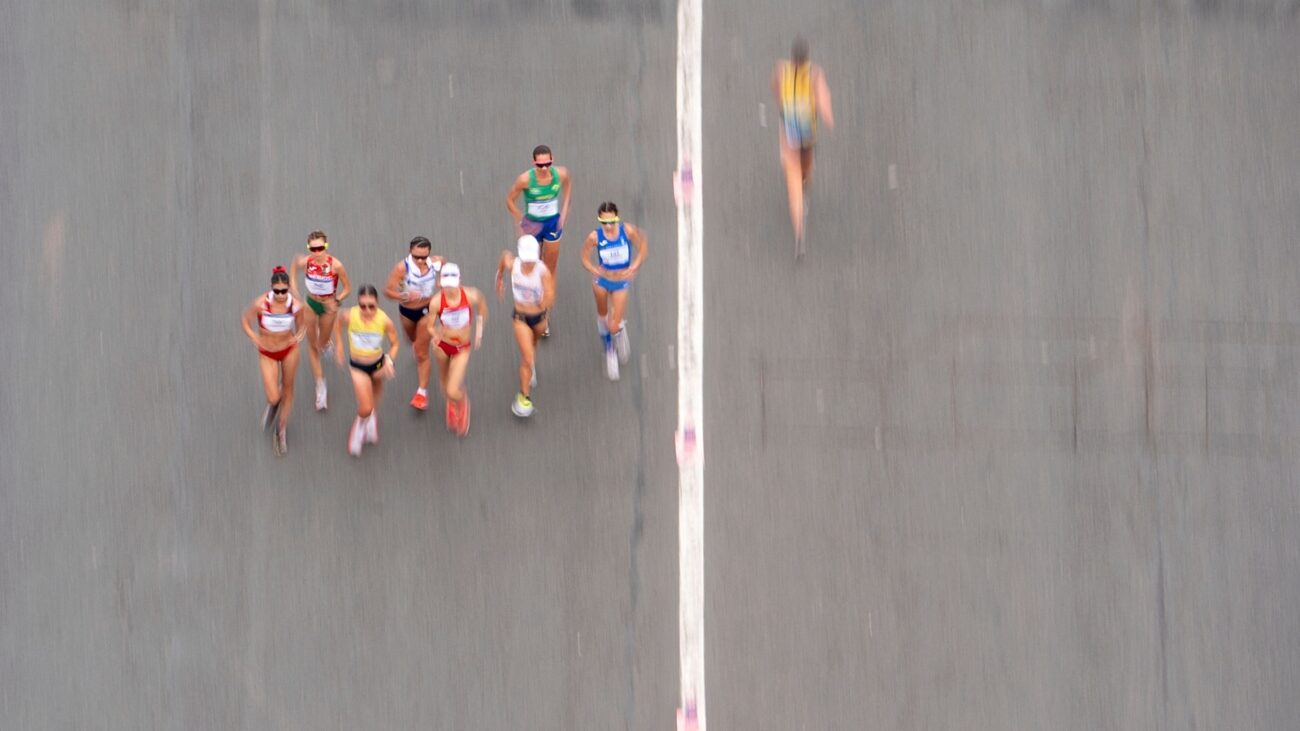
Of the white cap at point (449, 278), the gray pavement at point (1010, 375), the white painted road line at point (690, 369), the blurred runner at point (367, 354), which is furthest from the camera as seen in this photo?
the gray pavement at point (1010, 375)

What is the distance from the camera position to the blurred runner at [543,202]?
12633 mm

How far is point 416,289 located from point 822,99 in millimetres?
3932

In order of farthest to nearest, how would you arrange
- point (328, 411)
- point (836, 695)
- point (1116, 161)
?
1. point (1116, 161)
2. point (328, 411)
3. point (836, 695)

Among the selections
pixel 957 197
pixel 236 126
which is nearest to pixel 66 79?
pixel 236 126

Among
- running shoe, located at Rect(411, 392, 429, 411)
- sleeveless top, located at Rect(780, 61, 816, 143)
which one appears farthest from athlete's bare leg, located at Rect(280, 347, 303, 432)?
→ sleeveless top, located at Rect(780, 61, 816, 143)

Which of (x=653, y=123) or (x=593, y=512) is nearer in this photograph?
(x=593, y=512)

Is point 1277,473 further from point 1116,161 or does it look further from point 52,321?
point 52,321

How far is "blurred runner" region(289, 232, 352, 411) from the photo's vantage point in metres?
12.2

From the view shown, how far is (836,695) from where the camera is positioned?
40.5 ft

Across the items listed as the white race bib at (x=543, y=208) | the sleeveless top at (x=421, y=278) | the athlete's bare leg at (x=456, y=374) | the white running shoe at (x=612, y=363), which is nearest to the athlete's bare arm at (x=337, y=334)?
the sleeveless top at (x=421, y=278)

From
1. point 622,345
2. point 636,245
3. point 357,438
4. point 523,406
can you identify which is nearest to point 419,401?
point 357,438

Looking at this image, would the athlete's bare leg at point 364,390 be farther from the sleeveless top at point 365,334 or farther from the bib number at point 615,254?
the bib number at point 615,254

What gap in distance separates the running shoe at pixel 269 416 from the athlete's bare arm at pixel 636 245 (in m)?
3.29

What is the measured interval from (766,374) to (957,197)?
255 cm
